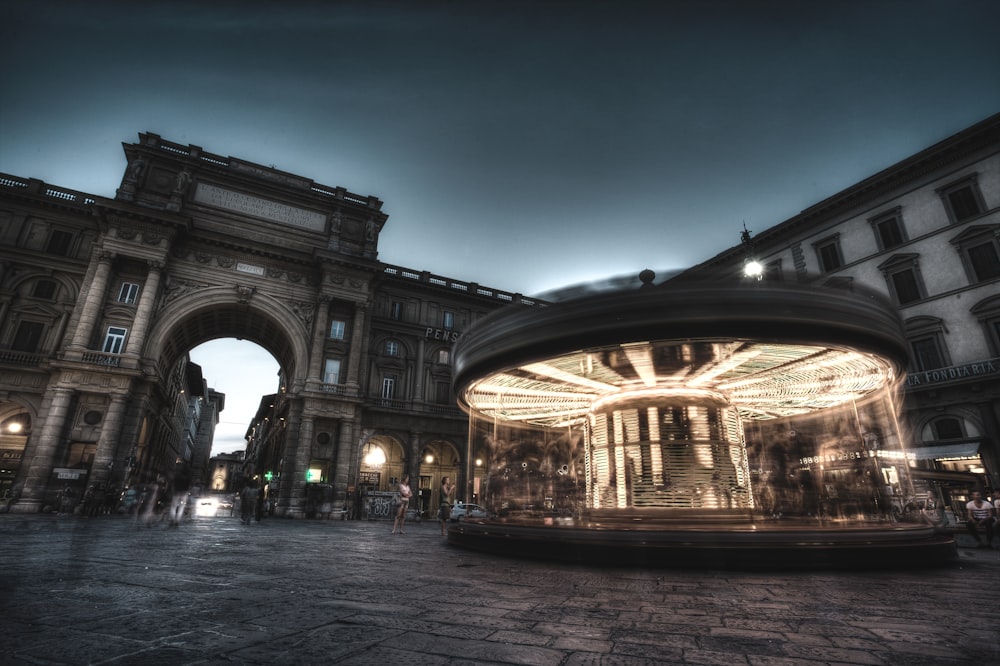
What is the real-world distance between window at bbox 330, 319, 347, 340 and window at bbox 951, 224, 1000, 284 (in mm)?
33250

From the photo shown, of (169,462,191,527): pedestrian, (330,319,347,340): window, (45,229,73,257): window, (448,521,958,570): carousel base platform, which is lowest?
(448,521,958,570): carousel base platform

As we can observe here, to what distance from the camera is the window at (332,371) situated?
29328 mm

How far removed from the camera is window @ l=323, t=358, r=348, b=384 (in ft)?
96.2

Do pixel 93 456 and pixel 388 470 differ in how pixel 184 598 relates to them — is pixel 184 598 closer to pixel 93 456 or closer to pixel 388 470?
pixel 93 456

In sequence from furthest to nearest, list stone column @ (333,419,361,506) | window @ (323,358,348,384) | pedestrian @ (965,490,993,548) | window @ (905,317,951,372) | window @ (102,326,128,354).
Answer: window @ (323,358,348,384), stone column @ (333,419,361,506), window @ (102,326,128,354), window @ (905,317,951,372), pedestrian @ (965,490,993,548)

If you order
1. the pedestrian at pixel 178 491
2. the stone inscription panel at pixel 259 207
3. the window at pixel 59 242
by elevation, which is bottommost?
the pedestrian at pixel 178 491

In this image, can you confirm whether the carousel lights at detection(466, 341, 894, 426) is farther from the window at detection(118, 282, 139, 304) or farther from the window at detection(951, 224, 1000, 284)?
the window at detection(118, 282, 139, 304)

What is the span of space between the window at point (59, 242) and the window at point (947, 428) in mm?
46094

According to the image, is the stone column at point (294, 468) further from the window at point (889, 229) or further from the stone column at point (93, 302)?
the window at point (889, 229)

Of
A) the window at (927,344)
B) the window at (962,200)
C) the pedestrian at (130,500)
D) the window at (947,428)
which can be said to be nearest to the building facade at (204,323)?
the pedestrian at (130,500)

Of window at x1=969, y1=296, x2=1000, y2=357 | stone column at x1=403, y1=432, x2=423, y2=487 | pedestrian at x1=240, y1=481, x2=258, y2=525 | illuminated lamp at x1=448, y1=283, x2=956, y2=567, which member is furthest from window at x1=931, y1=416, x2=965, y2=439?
pedestrian at x1=240, y1=481, x2=258, y2=525

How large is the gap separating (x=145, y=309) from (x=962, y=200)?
4195 centimetres

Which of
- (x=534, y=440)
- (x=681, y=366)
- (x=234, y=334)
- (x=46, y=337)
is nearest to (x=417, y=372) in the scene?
(x=534, y=440)

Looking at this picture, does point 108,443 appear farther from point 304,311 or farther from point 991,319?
point 991,319
